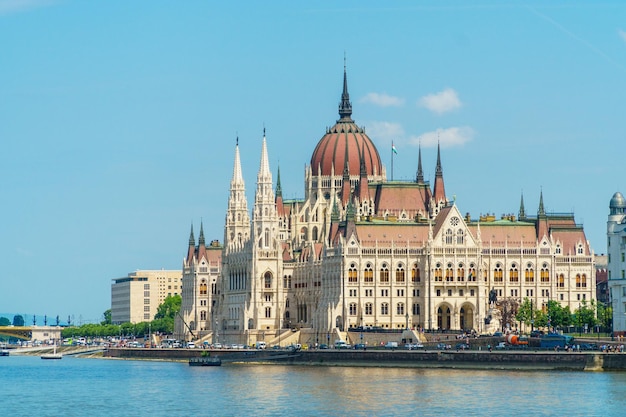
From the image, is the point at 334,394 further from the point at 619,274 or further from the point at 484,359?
the point at 619,274

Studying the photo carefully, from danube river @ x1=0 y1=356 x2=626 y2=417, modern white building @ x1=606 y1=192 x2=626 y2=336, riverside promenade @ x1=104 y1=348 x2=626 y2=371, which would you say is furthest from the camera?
modern white building @ x1=606 y1=192 x2=626 y2=336

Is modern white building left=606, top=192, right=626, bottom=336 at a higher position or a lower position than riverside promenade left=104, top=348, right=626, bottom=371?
higher

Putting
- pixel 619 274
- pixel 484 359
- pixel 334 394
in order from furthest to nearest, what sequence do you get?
pixel 619 274 → pixel 484 359 → pixel 334 394

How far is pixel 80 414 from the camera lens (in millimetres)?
143375

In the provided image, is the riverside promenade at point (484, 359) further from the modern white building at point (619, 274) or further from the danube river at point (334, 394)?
the modern white building at point (619, 274)

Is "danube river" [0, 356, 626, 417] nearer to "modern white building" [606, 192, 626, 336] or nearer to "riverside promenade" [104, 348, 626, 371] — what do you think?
"riverside promenade" [104, 348, 626, 371]

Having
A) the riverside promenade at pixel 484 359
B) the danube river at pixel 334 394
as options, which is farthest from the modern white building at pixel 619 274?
the danube river at pixel 334 394

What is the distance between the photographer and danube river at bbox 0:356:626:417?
460 feet

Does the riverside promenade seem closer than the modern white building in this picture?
Yes

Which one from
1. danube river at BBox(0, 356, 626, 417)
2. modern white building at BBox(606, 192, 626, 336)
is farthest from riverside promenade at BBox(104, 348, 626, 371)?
modern white building at BBox(606, 192, 626, 336)

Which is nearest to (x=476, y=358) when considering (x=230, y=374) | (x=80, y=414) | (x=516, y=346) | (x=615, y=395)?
(x=516, y=346)

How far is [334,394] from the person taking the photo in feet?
506

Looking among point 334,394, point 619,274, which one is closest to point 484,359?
point 619,274

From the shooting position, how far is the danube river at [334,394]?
140125 millimetres
